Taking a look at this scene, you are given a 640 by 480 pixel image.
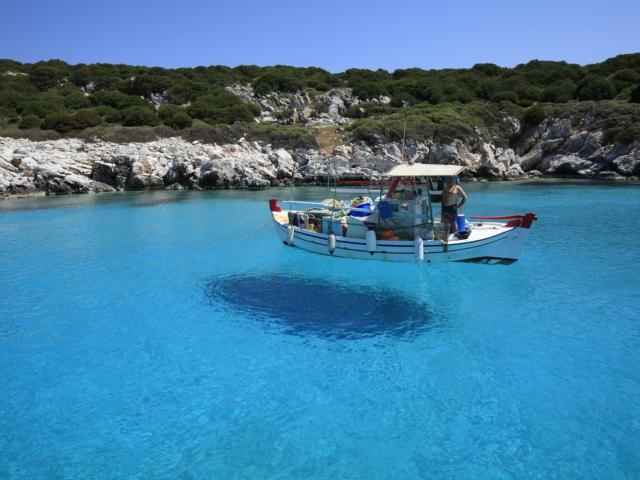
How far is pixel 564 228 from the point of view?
87.8ft

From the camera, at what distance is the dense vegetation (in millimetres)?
63344

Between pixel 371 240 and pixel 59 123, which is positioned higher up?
pixel 59 123

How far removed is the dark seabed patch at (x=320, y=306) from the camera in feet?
41.8

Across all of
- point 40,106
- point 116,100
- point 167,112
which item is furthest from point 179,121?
point 40,106

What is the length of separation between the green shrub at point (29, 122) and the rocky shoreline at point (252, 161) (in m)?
5.99

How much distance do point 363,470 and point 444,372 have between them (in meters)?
3.86

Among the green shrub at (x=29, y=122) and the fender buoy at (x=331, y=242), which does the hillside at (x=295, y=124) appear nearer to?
the green shrub at (x=29, y=122)

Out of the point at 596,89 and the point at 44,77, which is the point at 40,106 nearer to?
the point at 44,77

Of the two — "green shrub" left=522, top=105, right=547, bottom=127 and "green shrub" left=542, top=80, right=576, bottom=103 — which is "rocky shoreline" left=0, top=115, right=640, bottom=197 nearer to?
"green shrub" left=522, top=105, right=547, bottom=127

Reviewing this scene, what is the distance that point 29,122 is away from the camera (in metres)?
60.6

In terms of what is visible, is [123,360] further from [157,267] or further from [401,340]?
[157,267]

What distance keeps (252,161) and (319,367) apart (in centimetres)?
5058

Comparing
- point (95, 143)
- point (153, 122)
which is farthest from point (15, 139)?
point (153, 122)

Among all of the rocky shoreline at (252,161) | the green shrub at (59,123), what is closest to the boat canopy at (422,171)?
the rocky shoreline at (252,161)
